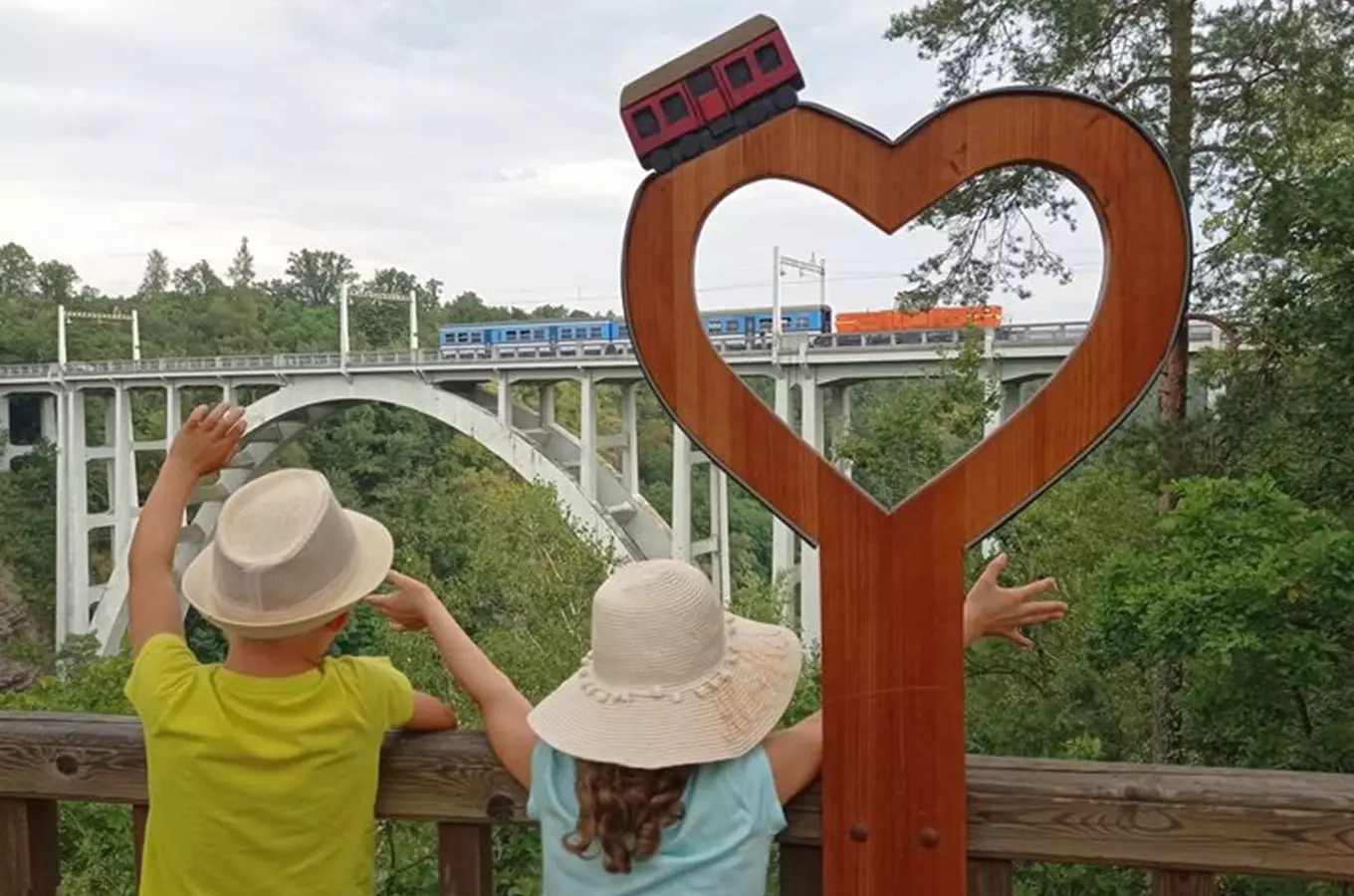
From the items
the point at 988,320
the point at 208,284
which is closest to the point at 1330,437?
the point at 988,320

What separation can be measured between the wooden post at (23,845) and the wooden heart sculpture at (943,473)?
91 centimetres

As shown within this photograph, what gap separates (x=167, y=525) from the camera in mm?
1196

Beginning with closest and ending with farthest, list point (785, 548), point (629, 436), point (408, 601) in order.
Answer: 1. point (408, 601)
2. point (785, 548)
3. point (629, 436)

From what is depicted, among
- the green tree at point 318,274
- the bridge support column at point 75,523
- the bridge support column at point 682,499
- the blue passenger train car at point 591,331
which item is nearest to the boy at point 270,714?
the blue passenger train car at point 591,331

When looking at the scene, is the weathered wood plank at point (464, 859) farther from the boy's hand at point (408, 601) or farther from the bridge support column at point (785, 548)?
the bridge support column at point (785, 548)

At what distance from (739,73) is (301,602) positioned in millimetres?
641

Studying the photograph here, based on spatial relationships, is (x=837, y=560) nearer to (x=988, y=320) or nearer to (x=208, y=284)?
(x=988, y=320)

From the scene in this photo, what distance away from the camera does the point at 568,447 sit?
1580 cm

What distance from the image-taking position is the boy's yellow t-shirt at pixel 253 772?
110cm

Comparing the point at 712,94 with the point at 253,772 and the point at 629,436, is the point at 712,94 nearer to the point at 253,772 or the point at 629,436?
the point at 253,772

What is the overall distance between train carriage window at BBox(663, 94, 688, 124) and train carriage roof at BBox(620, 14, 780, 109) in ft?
0.05

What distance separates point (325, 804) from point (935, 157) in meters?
0.83

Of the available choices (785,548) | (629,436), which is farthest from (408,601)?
(629,436)

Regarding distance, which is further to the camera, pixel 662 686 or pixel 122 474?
pixel 122 474
